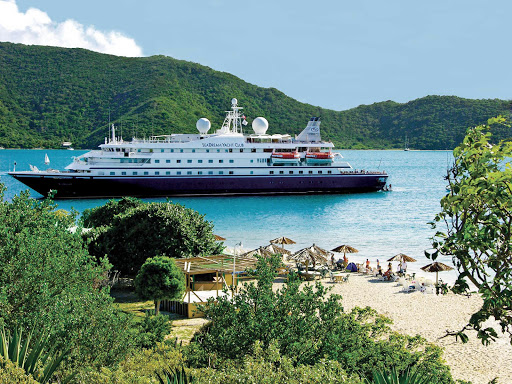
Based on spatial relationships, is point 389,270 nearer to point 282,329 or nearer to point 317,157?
point 282,329

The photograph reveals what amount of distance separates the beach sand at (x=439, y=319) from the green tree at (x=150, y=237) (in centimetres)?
358

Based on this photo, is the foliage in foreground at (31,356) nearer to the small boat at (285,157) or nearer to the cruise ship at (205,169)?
the cruise ship at (205,169)

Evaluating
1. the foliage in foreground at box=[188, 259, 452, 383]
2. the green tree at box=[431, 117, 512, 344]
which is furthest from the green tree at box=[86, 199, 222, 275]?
the green tree at box=[431, 117, 512, 344]

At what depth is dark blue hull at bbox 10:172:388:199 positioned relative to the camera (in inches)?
1756

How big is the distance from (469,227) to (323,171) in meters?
47.5

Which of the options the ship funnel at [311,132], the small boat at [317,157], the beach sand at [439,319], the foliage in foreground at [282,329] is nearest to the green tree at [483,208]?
the foliage in foreground at [282,329]

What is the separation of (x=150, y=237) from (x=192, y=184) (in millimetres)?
29342

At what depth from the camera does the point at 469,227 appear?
13.7 ft

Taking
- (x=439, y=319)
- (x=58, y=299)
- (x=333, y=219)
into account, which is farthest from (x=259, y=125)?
(x=58, y=299)

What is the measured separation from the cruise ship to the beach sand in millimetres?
27940

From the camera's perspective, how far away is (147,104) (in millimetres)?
116312

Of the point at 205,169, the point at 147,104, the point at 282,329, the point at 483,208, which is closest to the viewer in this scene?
the point at 483,208

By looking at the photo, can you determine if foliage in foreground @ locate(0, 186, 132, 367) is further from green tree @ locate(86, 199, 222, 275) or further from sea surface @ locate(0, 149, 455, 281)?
sea surface @ locate(0, 149, 455, 281)

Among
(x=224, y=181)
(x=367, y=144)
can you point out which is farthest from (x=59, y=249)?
(x=367, y=144)
